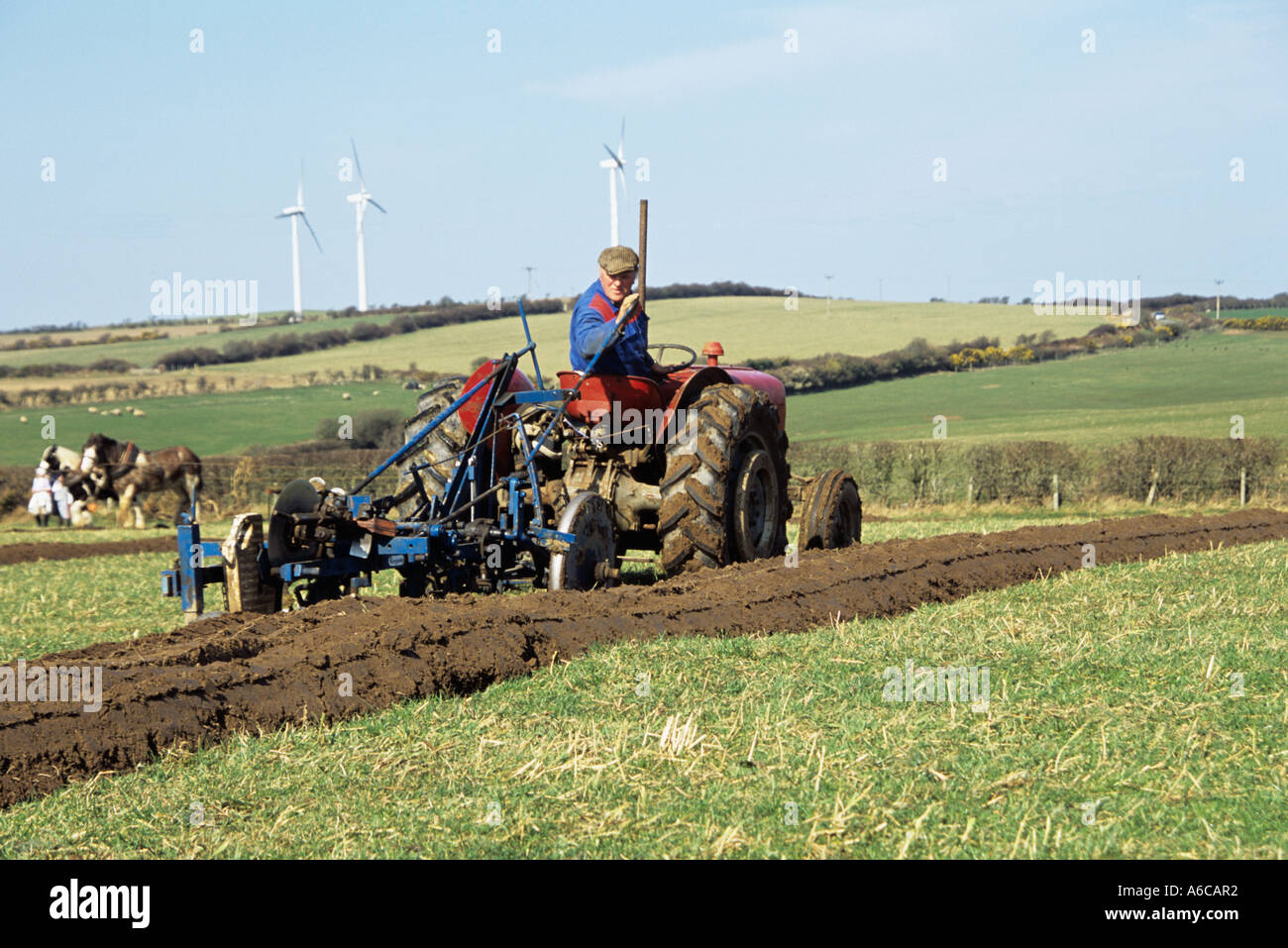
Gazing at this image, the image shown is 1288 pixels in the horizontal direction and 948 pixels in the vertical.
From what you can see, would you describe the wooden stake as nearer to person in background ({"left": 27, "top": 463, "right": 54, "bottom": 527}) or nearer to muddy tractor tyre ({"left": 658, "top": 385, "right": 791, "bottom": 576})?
muddy tractor tyre ({"left": 658, "top": 385, "right": 791, "bottom": 576})

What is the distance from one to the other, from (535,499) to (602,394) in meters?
1.29

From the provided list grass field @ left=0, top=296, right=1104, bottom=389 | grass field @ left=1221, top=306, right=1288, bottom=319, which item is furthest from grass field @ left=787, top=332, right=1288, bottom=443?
grass field @ left=0, top=296, right=1104, bottom=389

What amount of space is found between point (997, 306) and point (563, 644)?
73613 millimetres

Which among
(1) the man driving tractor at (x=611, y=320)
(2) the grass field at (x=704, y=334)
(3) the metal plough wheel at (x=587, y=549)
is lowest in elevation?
(3) the metal plough wheel at (x=587, y=549)

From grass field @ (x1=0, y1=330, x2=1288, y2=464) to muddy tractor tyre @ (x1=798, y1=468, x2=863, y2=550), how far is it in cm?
2427

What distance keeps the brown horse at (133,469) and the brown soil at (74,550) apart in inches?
170

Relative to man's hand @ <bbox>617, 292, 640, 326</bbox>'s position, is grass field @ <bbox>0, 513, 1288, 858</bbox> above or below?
below

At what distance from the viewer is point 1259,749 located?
17.0 ft

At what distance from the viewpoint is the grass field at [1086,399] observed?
127ft

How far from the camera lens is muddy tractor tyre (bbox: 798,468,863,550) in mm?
12117

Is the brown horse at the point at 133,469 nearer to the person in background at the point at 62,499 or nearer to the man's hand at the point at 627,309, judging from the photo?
the person in background at the point at 62,499

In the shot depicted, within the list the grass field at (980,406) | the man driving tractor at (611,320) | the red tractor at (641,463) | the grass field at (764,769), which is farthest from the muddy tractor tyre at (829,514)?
the grass field at (980,406)
